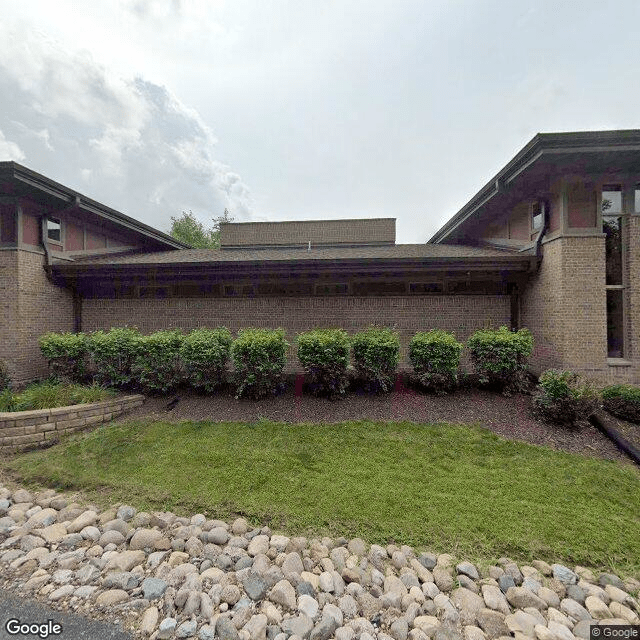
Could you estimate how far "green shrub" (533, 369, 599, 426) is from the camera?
16.9 ft

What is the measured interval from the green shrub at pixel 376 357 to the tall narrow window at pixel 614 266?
5.19 meters

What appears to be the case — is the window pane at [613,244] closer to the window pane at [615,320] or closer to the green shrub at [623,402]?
the window pane at [615,320]

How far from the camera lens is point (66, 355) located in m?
6.92

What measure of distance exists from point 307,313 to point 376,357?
2.81 meters

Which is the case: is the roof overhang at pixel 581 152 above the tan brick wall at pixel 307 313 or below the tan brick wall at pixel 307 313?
→ above

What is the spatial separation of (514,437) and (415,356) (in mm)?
2269

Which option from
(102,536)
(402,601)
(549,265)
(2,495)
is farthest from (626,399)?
(2,495)

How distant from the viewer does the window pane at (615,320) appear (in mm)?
6723

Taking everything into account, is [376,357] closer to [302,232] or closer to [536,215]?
[536,215]

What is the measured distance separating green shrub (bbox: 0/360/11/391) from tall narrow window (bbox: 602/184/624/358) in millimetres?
14545

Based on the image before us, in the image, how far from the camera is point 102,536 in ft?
9.96

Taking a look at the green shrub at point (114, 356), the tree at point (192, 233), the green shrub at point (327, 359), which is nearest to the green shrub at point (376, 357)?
the green shrub at point (327, 359)

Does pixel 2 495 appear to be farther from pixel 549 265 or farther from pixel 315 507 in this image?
pixel 549 265

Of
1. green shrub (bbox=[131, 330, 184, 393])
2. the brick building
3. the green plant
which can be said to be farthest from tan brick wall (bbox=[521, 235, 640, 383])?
the green plant
